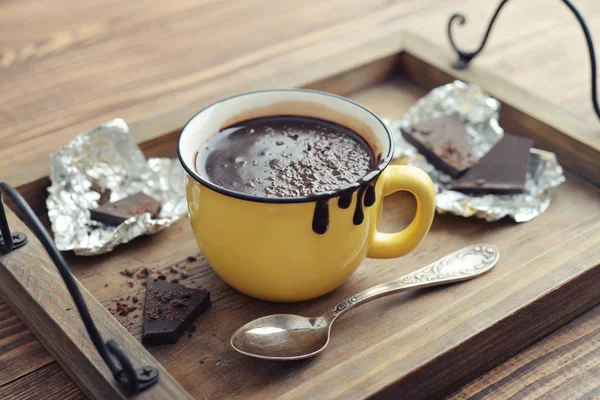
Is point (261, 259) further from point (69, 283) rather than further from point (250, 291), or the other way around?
point (69, 283)

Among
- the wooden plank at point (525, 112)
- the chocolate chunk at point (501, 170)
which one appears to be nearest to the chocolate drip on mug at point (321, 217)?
the chocolate chunk at point (501, 170)

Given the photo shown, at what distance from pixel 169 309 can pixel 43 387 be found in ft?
0.51

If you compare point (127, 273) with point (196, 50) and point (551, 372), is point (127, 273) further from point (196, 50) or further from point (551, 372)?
point (196, 50)

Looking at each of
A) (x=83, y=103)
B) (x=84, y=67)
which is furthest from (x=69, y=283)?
(x=84, y=67)

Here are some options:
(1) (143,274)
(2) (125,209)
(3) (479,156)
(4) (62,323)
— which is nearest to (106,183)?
(2) (125,209)

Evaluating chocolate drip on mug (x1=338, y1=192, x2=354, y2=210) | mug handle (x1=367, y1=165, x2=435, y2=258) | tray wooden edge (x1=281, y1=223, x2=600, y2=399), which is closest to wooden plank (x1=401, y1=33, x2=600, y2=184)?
tray wooden edge (x1=281, y1=223, x2=600, y2=399)

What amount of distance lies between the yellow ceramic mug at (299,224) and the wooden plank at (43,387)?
0.20 metres

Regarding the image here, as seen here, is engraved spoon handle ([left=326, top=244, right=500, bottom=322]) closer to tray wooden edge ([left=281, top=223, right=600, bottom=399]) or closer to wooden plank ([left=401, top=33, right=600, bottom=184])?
tray wooden edge ([left=281, top=223, right=600, bottom=399])

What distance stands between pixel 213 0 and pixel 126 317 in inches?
37.7

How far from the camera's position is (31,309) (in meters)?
0.81

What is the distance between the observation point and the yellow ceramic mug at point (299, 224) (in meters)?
0.74

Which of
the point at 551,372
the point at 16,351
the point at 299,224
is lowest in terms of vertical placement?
the point at 551,372

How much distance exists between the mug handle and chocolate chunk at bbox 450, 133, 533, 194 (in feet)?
0.70

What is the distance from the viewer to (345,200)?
74 cm
